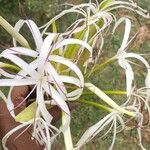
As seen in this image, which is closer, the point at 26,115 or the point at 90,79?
the point at 26,115

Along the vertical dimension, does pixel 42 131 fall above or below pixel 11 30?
below

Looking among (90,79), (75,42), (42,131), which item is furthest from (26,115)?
(90,79)

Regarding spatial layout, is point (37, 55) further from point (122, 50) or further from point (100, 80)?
point (100, 80)

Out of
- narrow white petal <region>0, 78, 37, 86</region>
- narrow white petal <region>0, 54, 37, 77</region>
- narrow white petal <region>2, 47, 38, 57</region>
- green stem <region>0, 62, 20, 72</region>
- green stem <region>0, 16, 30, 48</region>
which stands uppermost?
green stem <region>0, 16, 30, 48</region>

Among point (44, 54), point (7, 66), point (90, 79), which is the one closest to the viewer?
point (44, 54)

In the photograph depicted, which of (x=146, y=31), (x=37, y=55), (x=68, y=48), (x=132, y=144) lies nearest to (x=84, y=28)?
(x=68, y=48)

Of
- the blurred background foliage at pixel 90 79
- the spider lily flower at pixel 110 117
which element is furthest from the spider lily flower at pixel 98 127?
the blurred background foliage at pixel 90 79

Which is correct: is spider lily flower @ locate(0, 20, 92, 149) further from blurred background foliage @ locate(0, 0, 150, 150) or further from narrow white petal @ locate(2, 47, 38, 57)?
blurred background foliage @ locate(0, 0, 150, 150)

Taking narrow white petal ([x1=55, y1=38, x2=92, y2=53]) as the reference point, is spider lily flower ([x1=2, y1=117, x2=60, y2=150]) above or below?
below

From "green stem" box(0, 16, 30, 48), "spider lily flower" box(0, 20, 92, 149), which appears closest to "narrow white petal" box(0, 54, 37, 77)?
"spider lily flower" box(0, 20, 92, 149)

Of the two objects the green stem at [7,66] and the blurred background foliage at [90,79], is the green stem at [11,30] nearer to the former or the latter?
the green stem at [7,66]

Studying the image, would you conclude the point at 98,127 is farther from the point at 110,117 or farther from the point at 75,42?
the point at 75,42

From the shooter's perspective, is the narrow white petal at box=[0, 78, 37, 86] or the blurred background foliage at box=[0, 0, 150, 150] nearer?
the narrow white petal at box=[0, 78, 37, 86]
